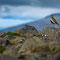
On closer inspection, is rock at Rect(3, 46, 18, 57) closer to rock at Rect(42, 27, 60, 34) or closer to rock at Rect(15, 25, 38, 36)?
rock at Rect(42, 27, 60, 34)

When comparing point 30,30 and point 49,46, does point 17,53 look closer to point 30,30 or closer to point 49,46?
point 49,46

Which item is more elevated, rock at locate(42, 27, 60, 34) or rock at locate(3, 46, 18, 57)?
rock at locate(42, 27, 60, 34)

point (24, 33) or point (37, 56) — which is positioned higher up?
point (24, 33)

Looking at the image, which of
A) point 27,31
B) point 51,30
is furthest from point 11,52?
point 27,31

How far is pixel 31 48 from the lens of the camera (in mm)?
41906

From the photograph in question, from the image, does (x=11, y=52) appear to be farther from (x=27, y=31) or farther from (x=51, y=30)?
(x=27, y=31)

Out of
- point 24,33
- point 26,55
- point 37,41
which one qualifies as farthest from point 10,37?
point 26,55

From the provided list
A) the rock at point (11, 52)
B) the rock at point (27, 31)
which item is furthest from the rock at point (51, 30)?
the rock at point (11, 52)

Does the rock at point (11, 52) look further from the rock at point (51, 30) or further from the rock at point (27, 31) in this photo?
the rock at point (27, 31)

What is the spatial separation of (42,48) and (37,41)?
2.47 metres

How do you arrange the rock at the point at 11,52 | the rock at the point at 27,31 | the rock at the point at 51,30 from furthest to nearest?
1. the rock at the point at 27,31
2. the rock at the point at 51,30
3. the rock at the point at 11,52

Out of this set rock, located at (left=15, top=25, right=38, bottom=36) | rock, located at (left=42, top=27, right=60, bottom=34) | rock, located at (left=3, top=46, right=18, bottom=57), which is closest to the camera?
rock, located at (left=3, top=46, right=18, bottom=57)

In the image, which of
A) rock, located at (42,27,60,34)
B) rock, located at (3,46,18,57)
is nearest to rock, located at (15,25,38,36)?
rock, located at (42,27,60,34)

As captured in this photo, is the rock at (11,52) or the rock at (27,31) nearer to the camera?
the rock at (11,52)
